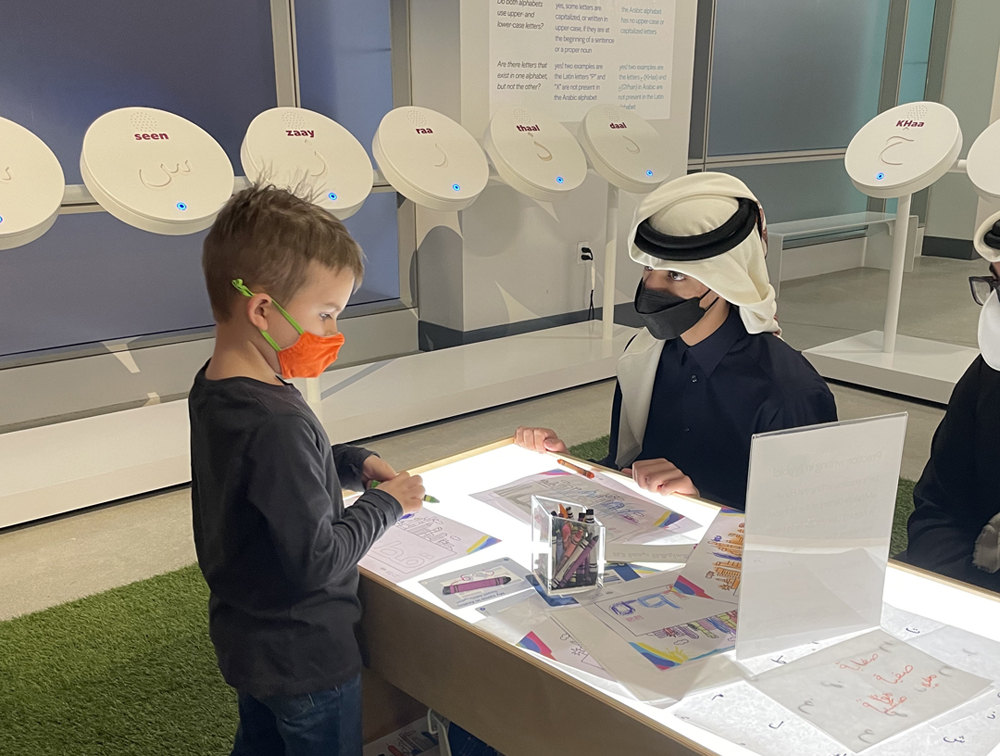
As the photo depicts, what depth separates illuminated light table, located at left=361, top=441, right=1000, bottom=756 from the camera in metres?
1.05

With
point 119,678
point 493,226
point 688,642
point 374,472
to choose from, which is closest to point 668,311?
point 374,472

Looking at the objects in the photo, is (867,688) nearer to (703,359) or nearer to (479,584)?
(479,584)

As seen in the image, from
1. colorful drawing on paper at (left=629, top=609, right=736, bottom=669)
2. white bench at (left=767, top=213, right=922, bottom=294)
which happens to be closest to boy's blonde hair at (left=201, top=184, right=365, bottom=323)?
colorful drawing on paper at (left=629, top=609, right=736, bottom=669)

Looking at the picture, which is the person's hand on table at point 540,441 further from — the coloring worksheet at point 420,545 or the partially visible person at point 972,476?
the partially visible person at point 972,476

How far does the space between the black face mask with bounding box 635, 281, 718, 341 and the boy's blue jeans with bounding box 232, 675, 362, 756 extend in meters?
0.92

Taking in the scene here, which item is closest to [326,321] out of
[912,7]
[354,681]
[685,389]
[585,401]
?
[354,681]

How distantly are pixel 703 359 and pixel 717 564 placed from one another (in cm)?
62

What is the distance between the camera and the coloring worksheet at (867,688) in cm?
102

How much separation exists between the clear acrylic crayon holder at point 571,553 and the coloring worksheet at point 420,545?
6.8 inches

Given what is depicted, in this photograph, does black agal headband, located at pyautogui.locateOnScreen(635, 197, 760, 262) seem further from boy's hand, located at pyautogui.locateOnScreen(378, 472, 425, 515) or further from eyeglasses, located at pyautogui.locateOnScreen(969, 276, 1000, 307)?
boy's hand, located at pyautogui.locateOnScreen(378, 472, 425, 515)

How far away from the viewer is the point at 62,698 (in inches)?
83.9

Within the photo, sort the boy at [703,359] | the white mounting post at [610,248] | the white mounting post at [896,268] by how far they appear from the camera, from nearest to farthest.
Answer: the boy at [703,359], the white mounting post at [896,268], the white mounting post at [610,248]

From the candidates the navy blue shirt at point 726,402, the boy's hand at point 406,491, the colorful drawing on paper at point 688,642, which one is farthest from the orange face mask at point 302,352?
the navy blue shirt at point 726,402

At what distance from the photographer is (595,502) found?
1.62 metres
